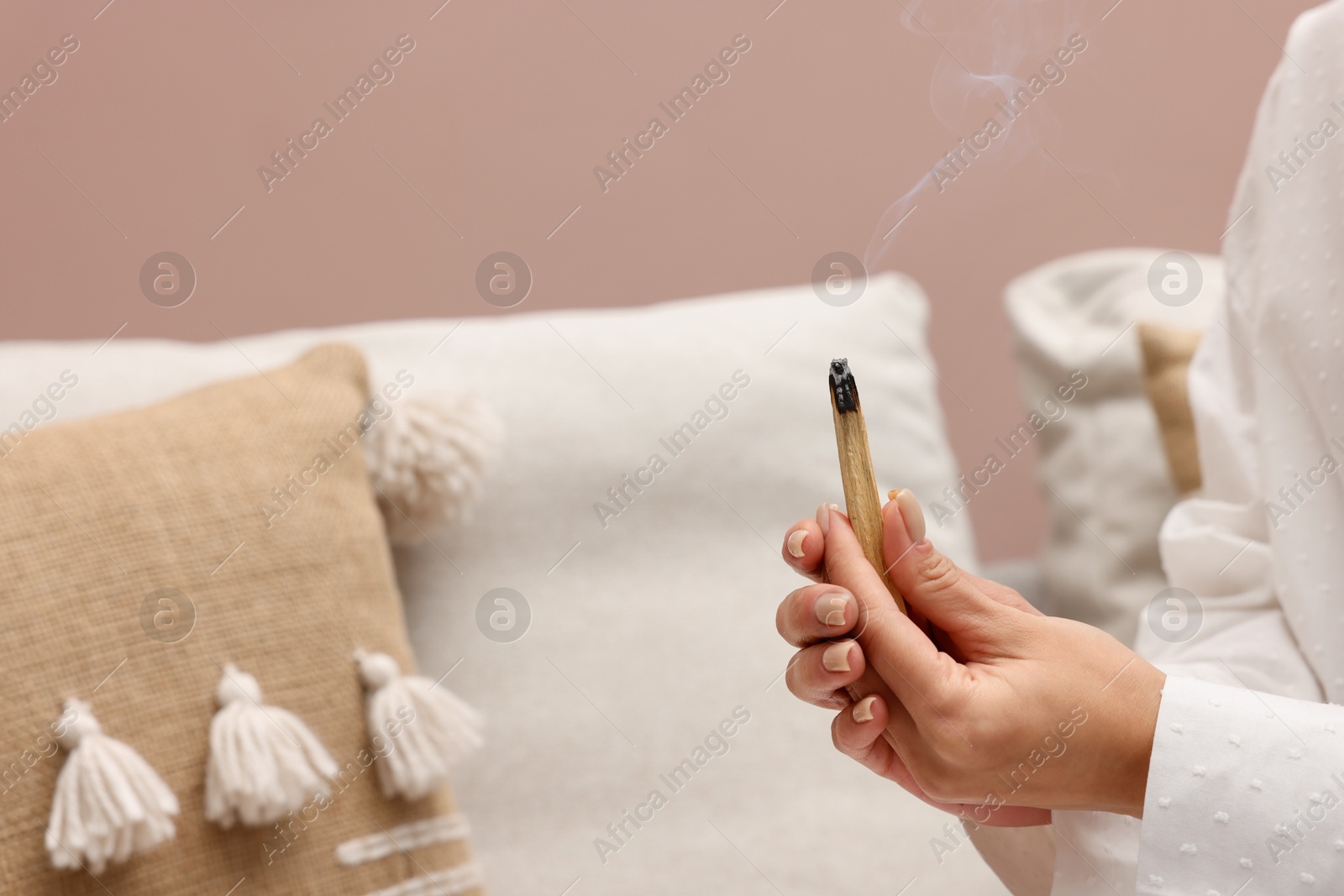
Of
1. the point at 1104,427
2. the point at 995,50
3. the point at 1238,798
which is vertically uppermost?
the point at 995,50

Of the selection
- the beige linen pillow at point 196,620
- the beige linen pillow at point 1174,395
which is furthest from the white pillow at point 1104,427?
the beige linen pillow at point 196,620

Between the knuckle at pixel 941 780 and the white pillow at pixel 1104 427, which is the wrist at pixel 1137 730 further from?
the white pillow at pixel 1104 427

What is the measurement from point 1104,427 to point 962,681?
765mm

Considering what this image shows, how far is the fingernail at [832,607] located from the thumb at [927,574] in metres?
0.06

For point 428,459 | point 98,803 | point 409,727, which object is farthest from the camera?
point 428,459

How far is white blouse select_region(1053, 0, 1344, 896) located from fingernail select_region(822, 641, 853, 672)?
0.20 metres

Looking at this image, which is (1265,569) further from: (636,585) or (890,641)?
(636,585)

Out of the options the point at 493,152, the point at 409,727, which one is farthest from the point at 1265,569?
the point at 493,152

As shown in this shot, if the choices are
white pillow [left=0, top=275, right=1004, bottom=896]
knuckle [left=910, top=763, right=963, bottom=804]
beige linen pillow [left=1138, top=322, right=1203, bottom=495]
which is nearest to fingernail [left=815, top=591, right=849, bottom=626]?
knuckle [left=910, top=763, right=963, bottom=804]

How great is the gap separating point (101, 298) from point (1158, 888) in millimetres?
1248

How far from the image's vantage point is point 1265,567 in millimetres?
741

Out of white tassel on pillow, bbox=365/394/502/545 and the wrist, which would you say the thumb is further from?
white tassel on pillow, bbox=365/394/502/545

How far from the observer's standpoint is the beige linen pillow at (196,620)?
0.63m

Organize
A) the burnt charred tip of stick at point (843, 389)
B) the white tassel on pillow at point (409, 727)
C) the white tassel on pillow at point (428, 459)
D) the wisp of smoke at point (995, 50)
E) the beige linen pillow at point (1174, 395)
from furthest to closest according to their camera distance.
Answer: the beige linen pillow at point (1174, 395) → the white tassel on pillow at point (428, 459) → the white tassel on pillow at point (409, 727) → the wisp of smoke at point (995, 50) → the burnt charred tip of stick at point (843, 389)
